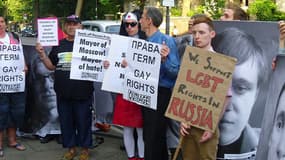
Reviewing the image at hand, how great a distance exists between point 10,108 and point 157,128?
7.77 ft

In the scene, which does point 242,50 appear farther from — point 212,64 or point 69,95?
point 69,95

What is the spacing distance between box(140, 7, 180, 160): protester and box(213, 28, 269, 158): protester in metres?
0.44

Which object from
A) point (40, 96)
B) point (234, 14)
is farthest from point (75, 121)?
point (234, 14)

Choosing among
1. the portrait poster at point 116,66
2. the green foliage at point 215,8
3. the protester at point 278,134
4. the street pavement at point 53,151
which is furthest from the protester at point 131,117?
the green foliage at point 215,8

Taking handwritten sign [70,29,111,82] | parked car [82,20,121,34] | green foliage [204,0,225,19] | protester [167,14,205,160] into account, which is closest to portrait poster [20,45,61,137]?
handwritten sign [70,29,111,82]

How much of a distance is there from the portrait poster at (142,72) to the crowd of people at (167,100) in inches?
3.0

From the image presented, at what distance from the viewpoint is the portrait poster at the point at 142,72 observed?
4496mm

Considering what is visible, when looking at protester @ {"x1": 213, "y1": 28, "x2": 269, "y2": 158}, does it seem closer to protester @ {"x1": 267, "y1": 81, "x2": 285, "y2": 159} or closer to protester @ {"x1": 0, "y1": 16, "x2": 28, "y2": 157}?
protester @ {"x1": 267, "y1": 81, "x2": 285, "y2": 159}

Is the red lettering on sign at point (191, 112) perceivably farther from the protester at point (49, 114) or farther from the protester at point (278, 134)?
the protester at point (49, 114)

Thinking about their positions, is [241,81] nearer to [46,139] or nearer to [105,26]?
[46,139]

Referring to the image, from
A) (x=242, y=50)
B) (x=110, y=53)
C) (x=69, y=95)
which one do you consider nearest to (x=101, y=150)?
(x=69, y=95)

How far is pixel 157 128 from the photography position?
4684 mm

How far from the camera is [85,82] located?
5531mm

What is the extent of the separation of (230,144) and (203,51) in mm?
1212
